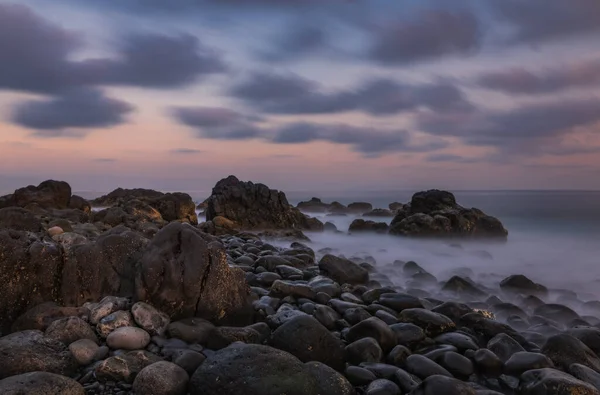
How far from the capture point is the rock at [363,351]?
15.0 ft

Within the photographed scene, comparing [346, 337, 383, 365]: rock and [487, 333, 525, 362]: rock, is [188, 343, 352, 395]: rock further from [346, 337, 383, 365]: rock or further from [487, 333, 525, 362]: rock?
[487, 333, 525, 362]: rock

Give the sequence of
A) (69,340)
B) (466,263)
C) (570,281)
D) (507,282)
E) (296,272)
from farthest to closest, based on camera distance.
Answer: (466,263)
(570,281)
(507,282)
(296,272)
(69,340)

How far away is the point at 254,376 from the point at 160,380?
2.53 ft

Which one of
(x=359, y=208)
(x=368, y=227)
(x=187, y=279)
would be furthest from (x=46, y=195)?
(x=359, y=208)

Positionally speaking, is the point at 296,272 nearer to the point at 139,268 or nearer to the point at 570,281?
the point at 139,268

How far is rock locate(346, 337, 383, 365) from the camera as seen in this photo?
457cm

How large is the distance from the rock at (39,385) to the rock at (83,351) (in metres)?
0.54

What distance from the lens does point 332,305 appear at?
19.9 feet

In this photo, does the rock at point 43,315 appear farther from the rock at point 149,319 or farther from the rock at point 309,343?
the rock at point 309,343

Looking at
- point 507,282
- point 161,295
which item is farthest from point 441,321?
point 507,282

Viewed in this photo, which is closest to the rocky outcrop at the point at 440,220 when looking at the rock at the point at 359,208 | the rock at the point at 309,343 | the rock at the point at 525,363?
the rock at the point at 525,363

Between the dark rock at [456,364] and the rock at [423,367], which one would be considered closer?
the rock at [423,367]

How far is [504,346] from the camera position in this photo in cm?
518

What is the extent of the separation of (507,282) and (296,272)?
5177mm
